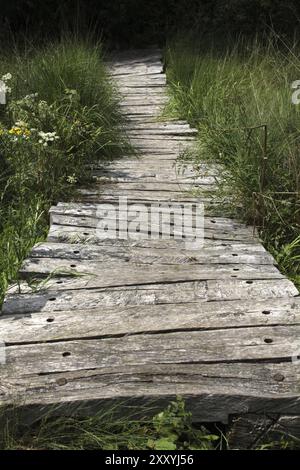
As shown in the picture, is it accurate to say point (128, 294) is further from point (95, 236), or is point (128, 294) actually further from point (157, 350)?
point (95, 236)

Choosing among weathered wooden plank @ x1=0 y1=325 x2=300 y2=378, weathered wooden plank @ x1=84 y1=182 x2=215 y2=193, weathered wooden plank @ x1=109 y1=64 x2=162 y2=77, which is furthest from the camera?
weathered wooden plank @ x1=109 y1=64 x2=162 y2=77

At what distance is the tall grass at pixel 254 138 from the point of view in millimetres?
3594

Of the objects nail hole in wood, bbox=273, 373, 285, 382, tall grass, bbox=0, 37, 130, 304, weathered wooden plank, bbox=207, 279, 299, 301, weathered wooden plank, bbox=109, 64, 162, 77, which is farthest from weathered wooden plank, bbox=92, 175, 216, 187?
weathered wooden plank, bbox=109, 64, 162, 77

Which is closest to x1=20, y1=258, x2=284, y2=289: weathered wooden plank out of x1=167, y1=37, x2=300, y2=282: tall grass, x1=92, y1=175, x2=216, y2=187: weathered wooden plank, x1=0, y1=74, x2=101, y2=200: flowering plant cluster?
x1=167, y1=37, x2=300, y2=282: tall grass

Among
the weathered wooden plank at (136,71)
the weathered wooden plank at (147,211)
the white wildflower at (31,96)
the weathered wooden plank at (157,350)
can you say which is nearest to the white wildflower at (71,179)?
the weathered wooden plank at (147,211)

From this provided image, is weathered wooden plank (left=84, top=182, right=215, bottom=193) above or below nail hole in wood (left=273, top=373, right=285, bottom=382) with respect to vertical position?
below

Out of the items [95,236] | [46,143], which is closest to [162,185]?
[46,143]

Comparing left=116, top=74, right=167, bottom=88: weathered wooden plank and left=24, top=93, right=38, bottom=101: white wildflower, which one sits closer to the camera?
left=24, top=93, right=38, bottom=101: white wildflower

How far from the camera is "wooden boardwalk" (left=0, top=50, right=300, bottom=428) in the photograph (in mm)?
2141

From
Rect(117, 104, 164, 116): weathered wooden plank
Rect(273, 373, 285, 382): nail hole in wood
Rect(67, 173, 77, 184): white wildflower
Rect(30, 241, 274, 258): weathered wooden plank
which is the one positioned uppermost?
Rect(67, 173, 77, 184): white wildflower

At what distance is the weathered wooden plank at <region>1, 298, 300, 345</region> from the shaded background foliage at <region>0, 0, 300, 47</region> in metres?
6.76

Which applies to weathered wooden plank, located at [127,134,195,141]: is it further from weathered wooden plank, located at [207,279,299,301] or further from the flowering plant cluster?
weathered wooden plank, located at [207,279,299,301]

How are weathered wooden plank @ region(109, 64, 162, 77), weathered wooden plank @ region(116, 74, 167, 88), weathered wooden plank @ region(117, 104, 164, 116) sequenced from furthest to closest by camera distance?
weathered wooden plank @ region(109, 64, 162, 77)
weathered wooden plank @ region(116, 74, 167, 88)
weathered wooden plank @ region(117, 104, 164, 116)

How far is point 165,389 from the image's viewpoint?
214 cm
